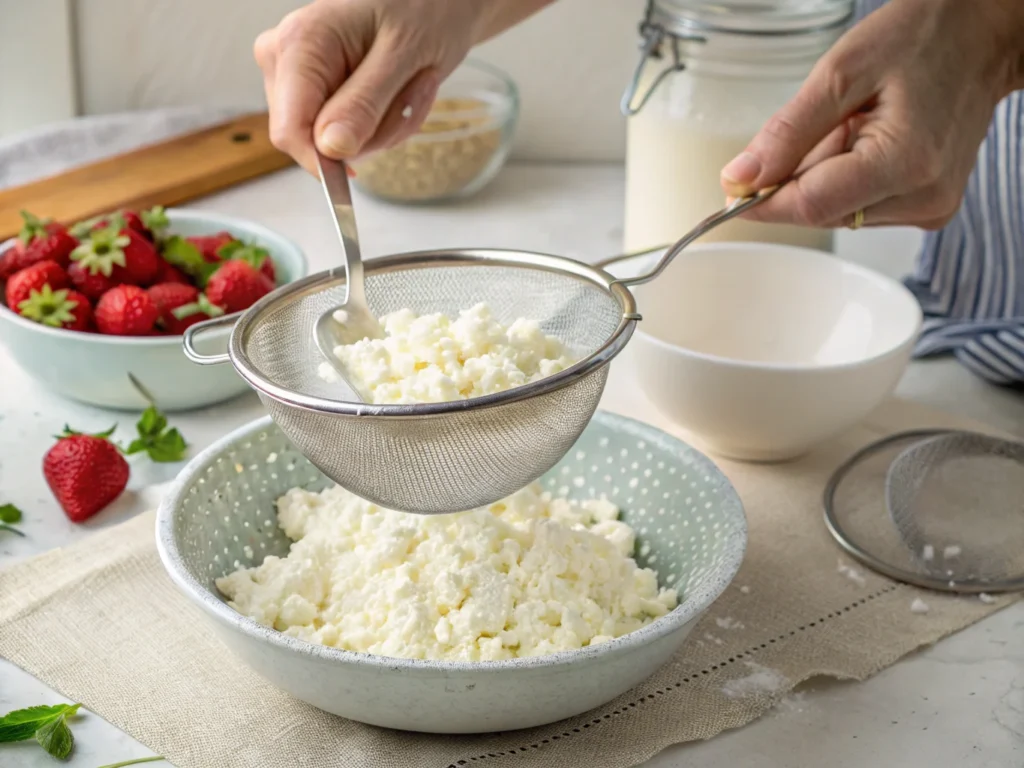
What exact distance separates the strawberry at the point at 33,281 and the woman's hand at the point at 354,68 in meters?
0.39

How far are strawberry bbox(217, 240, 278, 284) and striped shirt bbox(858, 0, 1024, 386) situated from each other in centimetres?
93

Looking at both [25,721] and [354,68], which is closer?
[25,721]

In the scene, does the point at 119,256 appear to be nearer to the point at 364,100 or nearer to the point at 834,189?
the point at 364,100

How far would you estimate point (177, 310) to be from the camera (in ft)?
4.70

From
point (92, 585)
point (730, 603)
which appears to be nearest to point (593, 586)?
point (730, 603)

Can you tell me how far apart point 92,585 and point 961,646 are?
79cm

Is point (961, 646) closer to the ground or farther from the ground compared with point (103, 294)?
closer to the ground

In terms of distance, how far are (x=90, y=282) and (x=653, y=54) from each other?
772mm

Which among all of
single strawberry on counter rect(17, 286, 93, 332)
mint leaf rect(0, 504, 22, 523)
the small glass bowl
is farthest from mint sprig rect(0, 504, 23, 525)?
the small glass bowl

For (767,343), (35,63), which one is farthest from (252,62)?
(767,343)

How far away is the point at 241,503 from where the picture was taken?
112 centimetres

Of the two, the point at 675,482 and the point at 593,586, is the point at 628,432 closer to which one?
the point at 675,482

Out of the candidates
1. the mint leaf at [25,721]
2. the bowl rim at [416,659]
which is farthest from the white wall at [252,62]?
the mint leaf at [25,721]

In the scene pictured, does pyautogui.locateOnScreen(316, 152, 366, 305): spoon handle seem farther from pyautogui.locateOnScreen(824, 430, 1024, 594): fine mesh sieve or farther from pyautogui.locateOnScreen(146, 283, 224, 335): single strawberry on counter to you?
pyautogui.locateOnScreen(824, 430, 1024, 594): fine mesh sieve
